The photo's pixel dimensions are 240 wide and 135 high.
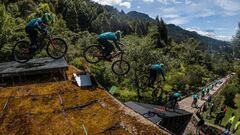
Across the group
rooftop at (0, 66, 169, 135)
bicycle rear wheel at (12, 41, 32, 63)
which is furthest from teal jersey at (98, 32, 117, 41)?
bicycle rear wheel at (12, 41, 32, 63)

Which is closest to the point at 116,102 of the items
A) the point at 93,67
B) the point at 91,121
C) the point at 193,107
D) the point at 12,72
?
the point at 91,121

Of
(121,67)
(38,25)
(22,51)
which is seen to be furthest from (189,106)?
(38,25)

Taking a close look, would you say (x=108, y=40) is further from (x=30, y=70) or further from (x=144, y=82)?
(x=144, y=82)

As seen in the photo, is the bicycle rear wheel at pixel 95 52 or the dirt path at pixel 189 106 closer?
the bicycle rear wheel at pixel 95 52

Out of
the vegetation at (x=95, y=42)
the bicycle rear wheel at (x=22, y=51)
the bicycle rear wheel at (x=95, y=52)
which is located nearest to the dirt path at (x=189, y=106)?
the vegetation at (x=95, y=42)

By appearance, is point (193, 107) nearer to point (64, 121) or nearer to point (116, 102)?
point (116, 102)

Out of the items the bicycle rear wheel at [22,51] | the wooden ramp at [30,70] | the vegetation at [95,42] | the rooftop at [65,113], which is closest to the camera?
the rooftop at [65,113]

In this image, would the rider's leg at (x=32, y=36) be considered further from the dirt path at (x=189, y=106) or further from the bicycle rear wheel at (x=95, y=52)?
the dirt path at (x=189, y=106)
